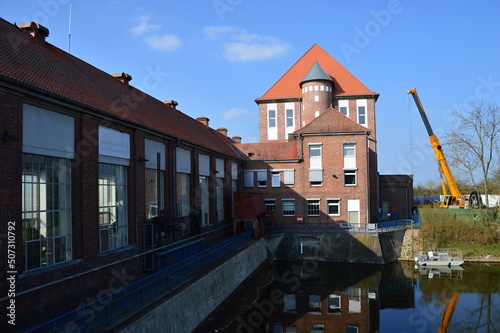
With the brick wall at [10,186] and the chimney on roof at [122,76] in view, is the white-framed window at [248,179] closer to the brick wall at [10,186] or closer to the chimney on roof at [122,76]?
the chimney on roof at [122,76]

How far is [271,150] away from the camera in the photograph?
1340 inches

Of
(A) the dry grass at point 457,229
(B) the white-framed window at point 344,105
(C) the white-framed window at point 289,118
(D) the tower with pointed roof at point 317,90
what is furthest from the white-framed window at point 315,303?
(C) the white-framed window at point 289,118

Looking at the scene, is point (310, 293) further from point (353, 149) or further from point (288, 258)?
point (353, 149)

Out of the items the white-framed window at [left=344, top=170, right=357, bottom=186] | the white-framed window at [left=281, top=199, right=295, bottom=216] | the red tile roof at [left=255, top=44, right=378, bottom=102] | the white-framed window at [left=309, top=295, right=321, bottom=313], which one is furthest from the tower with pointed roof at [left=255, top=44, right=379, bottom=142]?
the white-framed window at [left=309, top=295, right=321, bottom=313]

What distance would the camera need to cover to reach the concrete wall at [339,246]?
27.9 m

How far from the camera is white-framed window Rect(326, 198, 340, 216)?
30.6 meters

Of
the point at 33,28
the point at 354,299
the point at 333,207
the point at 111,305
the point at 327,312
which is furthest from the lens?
the point at 333,207

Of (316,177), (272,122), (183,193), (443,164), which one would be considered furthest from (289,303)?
(443,164)

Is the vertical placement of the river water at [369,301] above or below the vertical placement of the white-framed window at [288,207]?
below

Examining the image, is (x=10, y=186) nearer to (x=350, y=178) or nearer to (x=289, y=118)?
(x=350, y=178)

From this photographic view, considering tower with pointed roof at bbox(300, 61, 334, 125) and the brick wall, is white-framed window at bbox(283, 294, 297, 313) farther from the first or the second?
tower with pointed roof at bbox(300, 61, 334, 125)

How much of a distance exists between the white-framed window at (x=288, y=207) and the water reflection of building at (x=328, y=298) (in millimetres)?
5228

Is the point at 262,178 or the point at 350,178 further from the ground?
the point at 262,178

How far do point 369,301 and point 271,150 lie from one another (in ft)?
56.7
